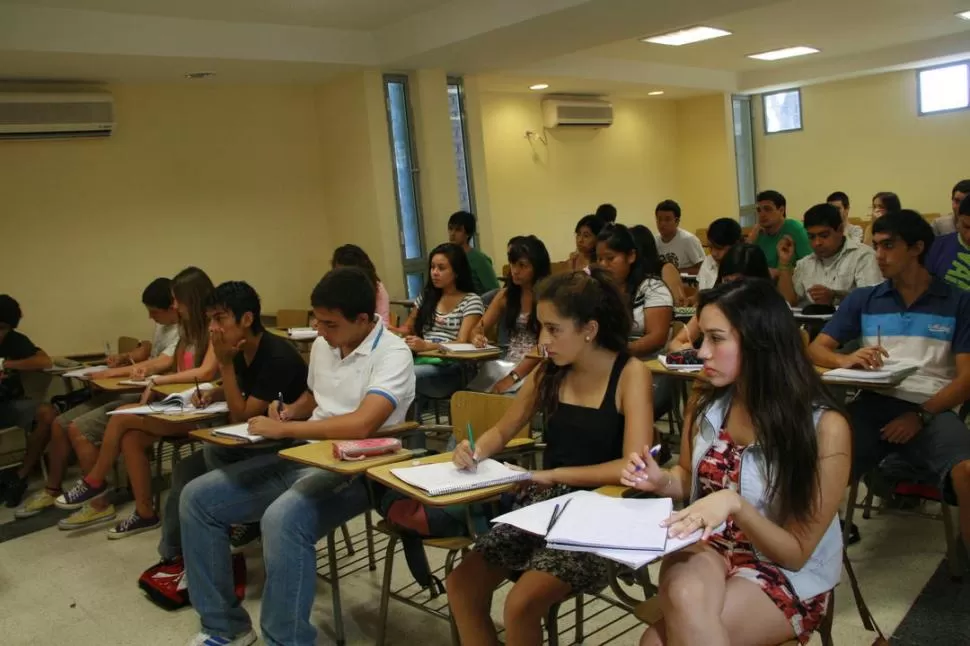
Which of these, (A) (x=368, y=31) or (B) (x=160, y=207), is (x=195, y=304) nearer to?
(B) (x=160, y=207)

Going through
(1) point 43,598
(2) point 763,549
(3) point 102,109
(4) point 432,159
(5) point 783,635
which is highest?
(3) point 102,109

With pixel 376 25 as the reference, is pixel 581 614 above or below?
below

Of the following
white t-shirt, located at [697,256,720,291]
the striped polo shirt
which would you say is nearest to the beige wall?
white t-shirt, located at [697,256,720,291]

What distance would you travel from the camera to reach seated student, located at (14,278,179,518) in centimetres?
446

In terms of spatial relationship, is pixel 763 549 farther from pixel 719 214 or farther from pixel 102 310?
pixel 719 214

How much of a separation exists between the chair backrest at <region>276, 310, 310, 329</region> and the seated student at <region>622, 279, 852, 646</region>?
4.55 m

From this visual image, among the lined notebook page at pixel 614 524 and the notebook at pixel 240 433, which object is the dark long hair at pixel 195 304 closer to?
the notebook at pixel 240 433

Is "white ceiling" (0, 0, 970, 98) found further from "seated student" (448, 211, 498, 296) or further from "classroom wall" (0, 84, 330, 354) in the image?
"seated student" (448, 211, 498, 296)

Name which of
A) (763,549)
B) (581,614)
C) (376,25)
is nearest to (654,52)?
(376,25)

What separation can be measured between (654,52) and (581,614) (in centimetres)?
715

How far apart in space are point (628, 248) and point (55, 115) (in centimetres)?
419

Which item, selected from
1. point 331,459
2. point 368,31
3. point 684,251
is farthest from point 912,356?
point 368,31

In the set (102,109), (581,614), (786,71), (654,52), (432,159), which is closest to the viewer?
(581,614)

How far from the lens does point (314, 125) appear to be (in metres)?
7.36
